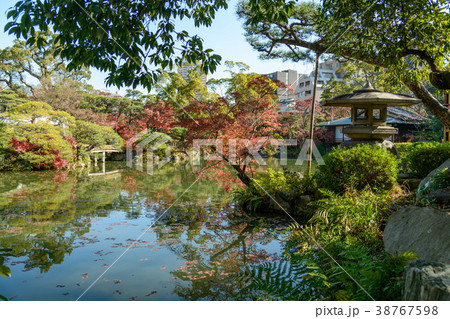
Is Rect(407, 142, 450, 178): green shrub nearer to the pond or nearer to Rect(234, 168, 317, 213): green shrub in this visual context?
Rect(234, 168, 317, 213): green shrub

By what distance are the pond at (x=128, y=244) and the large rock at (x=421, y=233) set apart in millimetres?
1261

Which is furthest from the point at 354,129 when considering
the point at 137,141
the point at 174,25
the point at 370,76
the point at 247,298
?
the point at 137,141

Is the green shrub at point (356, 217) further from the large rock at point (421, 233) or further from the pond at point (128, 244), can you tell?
the pond at point (128, 244)

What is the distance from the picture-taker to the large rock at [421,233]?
219 centimetres

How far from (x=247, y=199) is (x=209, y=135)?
1457mm

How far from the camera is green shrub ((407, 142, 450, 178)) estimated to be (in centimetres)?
527

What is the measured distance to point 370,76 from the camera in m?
13.7

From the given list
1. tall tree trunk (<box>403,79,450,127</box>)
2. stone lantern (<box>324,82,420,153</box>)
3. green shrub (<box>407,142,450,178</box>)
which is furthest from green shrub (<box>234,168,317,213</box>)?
tall tree trunk (<box>403,79,450,127</box>)

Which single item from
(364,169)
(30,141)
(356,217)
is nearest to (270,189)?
(364,169)

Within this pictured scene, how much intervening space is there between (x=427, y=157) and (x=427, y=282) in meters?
4.78

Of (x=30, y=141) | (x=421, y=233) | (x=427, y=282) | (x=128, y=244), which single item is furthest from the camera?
(x=30, y=141)

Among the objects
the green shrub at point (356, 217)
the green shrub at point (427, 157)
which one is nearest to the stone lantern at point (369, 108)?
the green shrub at point (427, 157)

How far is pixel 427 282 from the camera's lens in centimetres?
140

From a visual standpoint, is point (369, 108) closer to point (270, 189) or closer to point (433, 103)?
point (433, 103)
